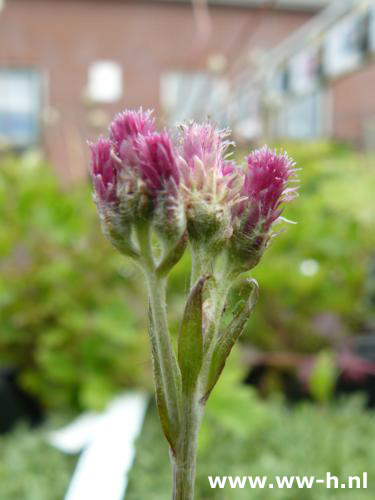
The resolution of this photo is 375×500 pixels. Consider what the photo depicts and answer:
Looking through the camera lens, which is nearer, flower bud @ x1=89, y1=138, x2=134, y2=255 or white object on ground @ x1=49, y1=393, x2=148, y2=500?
flower bud @ x1=89, y1=138, x2=134, y2=255

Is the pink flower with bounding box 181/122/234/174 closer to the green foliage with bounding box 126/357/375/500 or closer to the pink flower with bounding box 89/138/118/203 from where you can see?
the pink flower with bounding box 89/138/118/203

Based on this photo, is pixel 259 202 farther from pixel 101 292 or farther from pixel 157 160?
pixel 101 292


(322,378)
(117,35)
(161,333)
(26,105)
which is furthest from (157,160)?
(117,35)

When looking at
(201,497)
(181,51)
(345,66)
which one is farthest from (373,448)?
(181,51)

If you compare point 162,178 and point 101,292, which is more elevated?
point 162,178

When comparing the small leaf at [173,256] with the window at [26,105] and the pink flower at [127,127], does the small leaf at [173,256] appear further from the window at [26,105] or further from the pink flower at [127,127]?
the window at [26,105]

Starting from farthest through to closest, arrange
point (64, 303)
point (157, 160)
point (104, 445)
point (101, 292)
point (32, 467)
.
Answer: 1. point (101, 292)
2. point (64, 303)
3. point (32, 467)
4. point (104, 445)
5. point (157, 160)

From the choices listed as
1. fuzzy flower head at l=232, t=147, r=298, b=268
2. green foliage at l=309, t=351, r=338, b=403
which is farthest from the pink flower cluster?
green foliage at l=309, t=351, r=338, b=403
